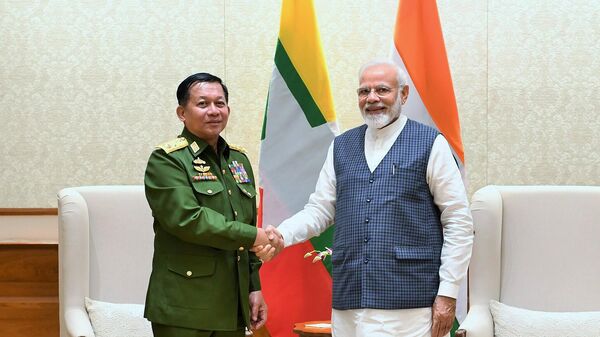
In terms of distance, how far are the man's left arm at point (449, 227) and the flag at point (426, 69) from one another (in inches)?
37.9

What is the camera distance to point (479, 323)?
3.26 metres

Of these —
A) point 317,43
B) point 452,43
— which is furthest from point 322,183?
point 452,43

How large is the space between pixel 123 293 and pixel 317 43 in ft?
4.55

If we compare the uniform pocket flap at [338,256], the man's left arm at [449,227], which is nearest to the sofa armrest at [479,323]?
the man's left arm at [449,227]

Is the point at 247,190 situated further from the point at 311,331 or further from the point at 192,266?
the point at 311,331

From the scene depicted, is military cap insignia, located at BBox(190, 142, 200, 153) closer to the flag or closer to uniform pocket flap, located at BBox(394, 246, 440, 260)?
uniform pocket flap, located at BBox(394, 246, 440, 260)

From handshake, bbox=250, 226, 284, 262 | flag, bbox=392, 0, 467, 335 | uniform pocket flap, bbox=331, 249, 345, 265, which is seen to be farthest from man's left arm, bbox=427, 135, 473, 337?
flag, bbox=392, 0, 467, 335

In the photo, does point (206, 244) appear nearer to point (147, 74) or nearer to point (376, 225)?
point (376, 225)

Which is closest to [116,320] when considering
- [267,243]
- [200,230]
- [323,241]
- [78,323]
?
[78,323]

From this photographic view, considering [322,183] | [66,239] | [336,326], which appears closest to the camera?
[336,326]

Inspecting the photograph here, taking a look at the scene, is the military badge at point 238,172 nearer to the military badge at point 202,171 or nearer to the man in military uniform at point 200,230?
the man in military uniform at point 200,230

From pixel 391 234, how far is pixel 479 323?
36.0 inches

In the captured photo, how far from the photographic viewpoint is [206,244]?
8.02 feet

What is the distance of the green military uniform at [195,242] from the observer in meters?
2.45
